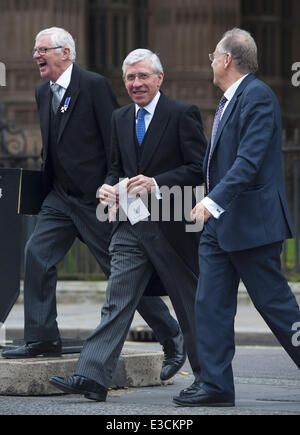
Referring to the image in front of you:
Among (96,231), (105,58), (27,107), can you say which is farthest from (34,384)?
(105,58)

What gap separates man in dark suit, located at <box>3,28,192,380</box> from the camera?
7.23 meters

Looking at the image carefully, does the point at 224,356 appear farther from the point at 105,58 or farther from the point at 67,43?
the point at 105,58

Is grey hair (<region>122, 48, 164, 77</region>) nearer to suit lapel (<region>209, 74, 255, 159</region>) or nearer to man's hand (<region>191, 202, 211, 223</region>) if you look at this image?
suit lapel (<region>209, 74, 255, 159</region>)

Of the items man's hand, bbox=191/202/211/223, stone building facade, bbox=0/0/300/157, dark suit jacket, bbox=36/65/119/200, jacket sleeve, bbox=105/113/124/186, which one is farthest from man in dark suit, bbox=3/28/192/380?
stone building facade, bbox=0/0/300/157

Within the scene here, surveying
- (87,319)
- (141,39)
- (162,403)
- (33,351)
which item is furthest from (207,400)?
(141,39)

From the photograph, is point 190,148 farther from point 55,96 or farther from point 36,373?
point 36,373

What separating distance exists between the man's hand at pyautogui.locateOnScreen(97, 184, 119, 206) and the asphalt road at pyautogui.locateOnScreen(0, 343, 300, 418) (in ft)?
3.47

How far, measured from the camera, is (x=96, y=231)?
7219 mm

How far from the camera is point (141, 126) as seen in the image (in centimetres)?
689

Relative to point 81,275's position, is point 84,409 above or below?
above

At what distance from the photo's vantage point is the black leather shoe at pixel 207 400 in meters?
6.34

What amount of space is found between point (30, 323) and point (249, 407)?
1524 mm

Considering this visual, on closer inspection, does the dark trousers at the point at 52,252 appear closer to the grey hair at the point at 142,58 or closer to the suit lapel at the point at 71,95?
the suit lapel at the point at 71,95

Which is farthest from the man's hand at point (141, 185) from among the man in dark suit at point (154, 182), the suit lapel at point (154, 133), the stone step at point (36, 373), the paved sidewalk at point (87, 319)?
the paved sidewalk at point (87, 319)
